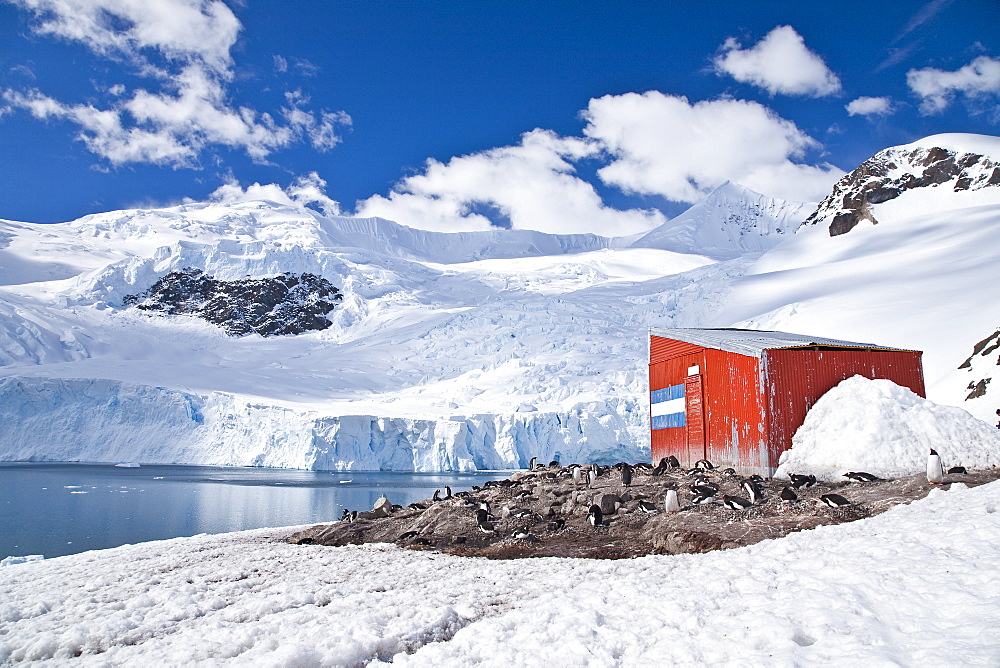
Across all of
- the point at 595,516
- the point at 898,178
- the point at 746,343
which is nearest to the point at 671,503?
the point at 595,516

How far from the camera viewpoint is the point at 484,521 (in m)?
8.63

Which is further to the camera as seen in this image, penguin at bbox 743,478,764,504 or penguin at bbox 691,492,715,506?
penguin at bbox 691,492,715,506

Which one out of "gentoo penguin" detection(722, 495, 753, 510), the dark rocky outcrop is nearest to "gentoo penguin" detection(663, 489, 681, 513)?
"gentoo penguin" detection(722, 495, 753, 510)

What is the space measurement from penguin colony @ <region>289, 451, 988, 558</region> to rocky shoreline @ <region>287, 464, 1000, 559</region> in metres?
0.01

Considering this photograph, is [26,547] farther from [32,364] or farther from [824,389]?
[32,364]

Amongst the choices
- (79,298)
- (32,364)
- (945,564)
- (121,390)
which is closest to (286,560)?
(945,564)

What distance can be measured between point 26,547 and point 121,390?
21968mm

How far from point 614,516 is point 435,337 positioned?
3302 centimetres

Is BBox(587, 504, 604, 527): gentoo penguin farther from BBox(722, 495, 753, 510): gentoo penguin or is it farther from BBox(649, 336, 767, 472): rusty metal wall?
BBox(649, 336, 767, 472): rusty metal wall

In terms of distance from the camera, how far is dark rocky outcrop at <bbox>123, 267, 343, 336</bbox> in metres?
57.7

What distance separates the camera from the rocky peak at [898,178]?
160ft

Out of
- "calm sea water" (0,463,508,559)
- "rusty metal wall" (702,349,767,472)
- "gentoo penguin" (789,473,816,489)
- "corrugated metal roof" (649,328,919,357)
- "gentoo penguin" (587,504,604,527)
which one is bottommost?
"calm sea water" (0,463,508,559)

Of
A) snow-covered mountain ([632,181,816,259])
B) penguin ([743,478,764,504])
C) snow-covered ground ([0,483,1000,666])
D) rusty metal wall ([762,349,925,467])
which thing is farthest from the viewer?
snow-covered mountain ([632,181,816,259])

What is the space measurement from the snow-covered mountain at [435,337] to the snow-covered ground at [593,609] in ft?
46.3
